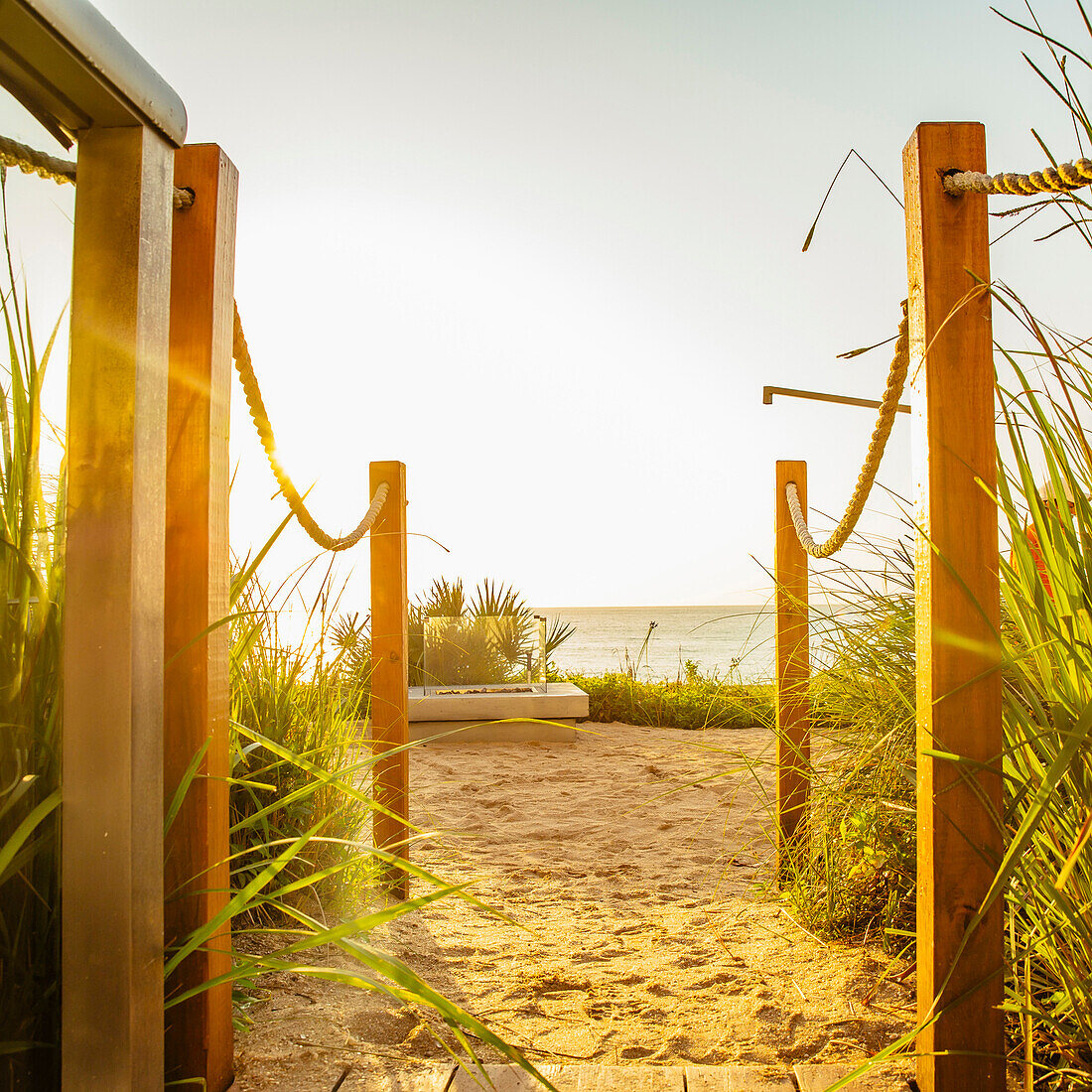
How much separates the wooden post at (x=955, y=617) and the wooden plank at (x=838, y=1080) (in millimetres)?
68

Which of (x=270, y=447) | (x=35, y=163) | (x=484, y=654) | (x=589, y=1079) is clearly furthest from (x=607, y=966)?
(x=484, y=654)

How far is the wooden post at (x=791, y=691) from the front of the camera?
9.01ft

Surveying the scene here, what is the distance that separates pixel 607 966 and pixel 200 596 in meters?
1.77

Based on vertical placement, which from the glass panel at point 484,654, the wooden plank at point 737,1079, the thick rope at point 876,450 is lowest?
the wooden plank at point 737,1079

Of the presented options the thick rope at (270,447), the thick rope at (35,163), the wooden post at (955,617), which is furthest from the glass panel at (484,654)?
the thick rope at (35,163)

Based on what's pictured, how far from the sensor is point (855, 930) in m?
2.44

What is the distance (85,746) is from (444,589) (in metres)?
10.5

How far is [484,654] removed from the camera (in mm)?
9359

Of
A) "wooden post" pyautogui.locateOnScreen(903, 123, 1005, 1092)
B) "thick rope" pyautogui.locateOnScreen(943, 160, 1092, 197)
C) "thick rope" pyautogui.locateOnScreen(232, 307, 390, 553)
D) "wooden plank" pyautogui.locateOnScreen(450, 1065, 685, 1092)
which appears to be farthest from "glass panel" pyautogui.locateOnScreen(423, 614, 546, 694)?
"thick rope" pyautogui.locateOnScreen(943, 160, 1092, 197)

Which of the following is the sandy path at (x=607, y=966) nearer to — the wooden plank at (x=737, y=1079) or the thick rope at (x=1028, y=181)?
the wooden plank at (x=737, y=1079)

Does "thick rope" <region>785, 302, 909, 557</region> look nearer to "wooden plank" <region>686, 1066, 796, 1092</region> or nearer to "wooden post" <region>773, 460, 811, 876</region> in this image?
"wooden post" <region>773, 460, 811, 876</region>

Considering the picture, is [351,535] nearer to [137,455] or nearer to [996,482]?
[137,455]

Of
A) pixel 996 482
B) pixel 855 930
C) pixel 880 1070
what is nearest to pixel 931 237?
pixel 996 482

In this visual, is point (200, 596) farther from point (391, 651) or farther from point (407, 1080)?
point (391, 651)
